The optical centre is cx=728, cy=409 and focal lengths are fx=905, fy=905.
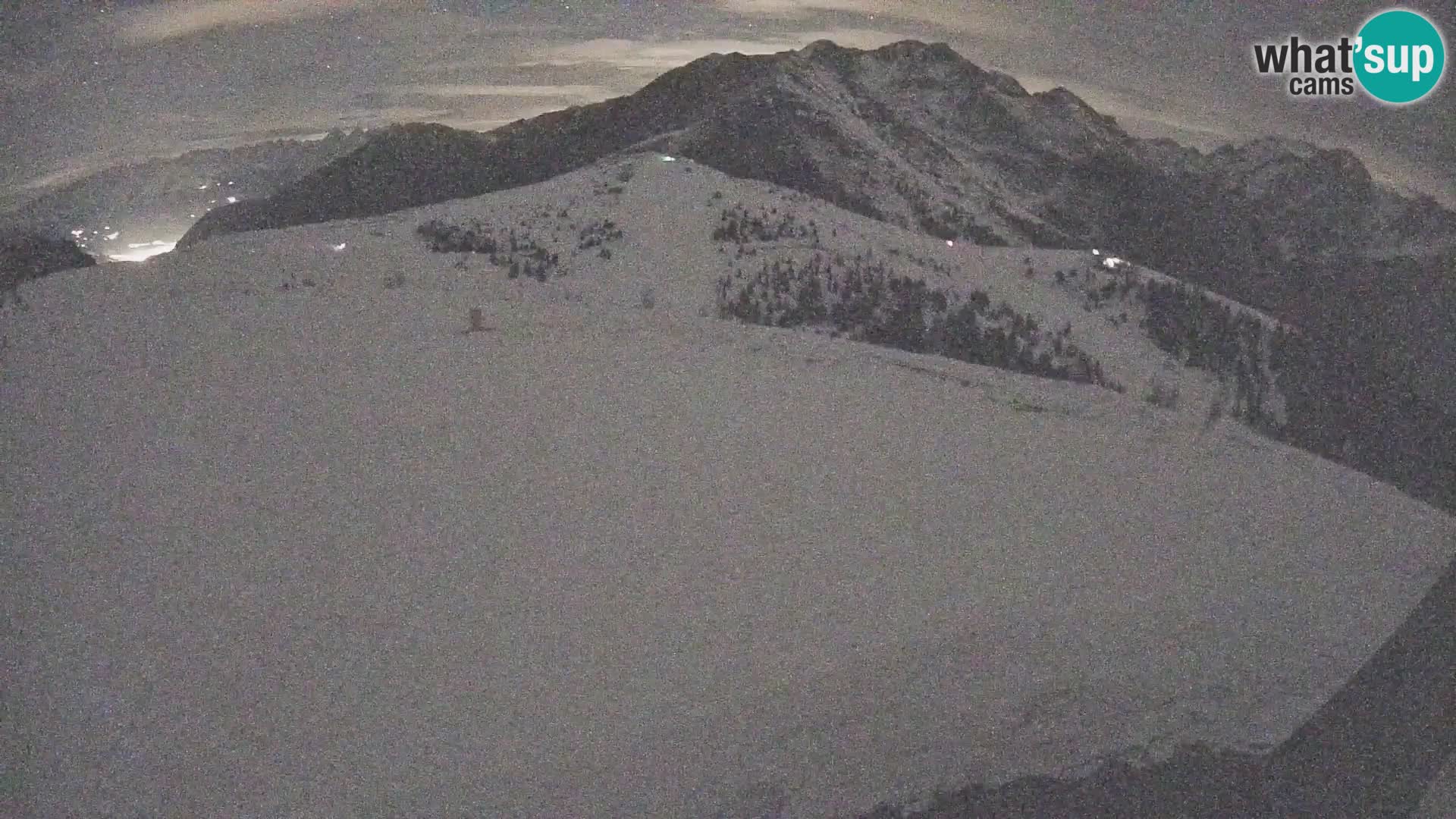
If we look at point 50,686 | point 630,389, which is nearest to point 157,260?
point 630,389

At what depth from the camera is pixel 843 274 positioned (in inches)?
389

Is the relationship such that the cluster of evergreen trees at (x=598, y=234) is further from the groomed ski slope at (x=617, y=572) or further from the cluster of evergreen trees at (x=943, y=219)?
the cluster of evergreen trees at (x=943, y=219)

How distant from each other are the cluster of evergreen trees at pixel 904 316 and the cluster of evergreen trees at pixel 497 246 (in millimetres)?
1945

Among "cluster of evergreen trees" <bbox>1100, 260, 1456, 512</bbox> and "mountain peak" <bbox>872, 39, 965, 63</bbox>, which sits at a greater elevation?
"mountain peak" <bbox>872, 39, 965, 63</bbox>

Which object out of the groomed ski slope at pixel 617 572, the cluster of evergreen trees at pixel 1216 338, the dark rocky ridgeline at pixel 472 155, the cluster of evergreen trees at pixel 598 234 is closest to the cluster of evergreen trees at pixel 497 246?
the cluster of evergreen trees at pixel 598 234

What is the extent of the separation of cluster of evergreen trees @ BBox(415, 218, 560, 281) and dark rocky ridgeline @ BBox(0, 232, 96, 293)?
10.5 feet

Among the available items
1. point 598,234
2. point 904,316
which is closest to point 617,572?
point 904,316

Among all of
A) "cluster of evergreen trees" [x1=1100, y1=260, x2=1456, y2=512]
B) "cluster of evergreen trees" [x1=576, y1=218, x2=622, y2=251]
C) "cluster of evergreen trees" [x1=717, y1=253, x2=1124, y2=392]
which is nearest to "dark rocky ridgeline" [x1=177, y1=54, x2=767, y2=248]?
"cluster of evergreen trees" [x1=576, y1=218, x2=622, y2=251]

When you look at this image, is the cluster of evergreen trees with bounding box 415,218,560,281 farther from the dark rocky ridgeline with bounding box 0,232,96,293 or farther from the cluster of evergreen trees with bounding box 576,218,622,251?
the dark rocky ridgeline with bounding box 0,232,96,293

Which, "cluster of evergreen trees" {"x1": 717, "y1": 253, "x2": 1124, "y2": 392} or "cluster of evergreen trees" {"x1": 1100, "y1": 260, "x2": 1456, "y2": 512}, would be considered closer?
"cluster of evergreen trees" {"x1": 1100, "y1": 260, "x2": 1456, "y2": 512}

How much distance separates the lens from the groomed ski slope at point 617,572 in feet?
11.8

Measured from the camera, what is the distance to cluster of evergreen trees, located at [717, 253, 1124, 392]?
7.87 metres

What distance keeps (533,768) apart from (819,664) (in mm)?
1301

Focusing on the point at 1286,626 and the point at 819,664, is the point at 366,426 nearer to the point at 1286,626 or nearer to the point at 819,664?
the point at 819,664
